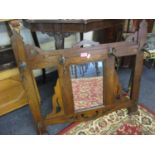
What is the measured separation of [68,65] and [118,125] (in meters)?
0.67

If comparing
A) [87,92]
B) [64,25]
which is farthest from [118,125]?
[64,25]

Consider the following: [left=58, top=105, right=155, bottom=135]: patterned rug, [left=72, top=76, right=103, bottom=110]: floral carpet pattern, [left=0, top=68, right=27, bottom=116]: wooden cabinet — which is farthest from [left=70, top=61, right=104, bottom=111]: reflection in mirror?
[left=0, top=68, right=27, bottom=116]: wooden cabinet

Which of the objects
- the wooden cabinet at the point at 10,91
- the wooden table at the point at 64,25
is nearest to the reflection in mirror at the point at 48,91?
the wooden cabinet at the point at 10,91

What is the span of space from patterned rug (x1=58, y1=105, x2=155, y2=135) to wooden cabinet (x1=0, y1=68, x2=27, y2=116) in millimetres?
430

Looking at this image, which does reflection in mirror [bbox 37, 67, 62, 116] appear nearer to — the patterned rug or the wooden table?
the patterned rug

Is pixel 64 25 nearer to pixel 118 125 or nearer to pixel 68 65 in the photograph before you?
pixel 68 65

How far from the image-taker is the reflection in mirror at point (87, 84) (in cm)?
108

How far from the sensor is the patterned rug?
51.9 inches

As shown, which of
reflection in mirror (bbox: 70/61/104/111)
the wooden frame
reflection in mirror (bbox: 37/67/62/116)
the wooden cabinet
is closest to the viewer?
the wooden frame

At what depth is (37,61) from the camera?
0.94m

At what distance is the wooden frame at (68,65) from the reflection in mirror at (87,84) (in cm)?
4

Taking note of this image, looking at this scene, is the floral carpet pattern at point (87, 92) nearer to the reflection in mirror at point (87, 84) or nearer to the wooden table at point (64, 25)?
the reflection in mirror at point (87, 84)
